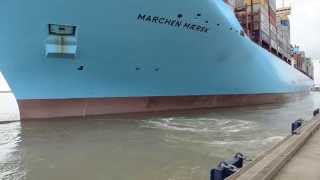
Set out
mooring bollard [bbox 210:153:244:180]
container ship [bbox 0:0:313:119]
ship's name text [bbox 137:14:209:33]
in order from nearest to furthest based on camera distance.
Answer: mooring bollard [bbox 210:153:244:180]
container ship [bbox 0:0:313:119]
ship's name text [bbox 137:14:209:33]

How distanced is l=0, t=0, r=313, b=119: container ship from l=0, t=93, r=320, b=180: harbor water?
3.15 feet

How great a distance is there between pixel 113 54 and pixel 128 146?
5.90 metres

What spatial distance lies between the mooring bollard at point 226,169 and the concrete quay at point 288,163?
12 cm

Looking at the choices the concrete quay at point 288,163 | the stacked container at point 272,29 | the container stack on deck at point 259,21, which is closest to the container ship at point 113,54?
the container stack on deck at point 259,21

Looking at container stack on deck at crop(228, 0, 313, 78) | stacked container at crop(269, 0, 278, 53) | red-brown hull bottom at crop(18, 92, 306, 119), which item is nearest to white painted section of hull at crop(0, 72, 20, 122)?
red-brown hull bottom at crop(18, 92, 306, 119)

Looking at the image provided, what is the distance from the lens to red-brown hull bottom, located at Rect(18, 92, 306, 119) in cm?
1466

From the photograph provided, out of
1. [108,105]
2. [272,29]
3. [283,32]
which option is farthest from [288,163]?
[283,32]

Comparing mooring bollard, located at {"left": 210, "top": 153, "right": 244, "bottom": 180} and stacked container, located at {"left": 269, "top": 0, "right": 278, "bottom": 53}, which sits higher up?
stacked container, located at {"left": 269, "top": 0, "right": 278, "bottom": 53}

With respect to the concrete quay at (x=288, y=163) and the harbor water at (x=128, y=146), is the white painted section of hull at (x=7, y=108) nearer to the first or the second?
the harbor water at (x=128, y=146)

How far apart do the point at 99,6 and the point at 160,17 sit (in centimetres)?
279

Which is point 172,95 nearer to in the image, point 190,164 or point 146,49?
point 146,49

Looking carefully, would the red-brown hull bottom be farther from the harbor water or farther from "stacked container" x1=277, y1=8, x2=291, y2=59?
"stacked container" x1=277, y1=8, x2=291, y2=59

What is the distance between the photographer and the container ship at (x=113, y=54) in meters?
13.9

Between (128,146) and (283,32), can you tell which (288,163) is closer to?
(128,146)
